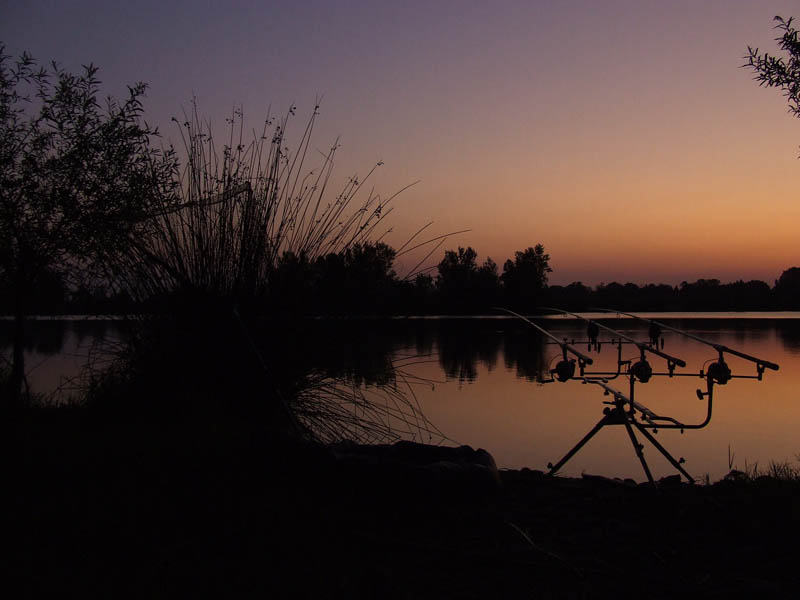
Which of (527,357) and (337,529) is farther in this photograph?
(527,357)

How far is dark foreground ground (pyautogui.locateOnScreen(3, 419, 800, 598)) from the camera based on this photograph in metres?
2.95

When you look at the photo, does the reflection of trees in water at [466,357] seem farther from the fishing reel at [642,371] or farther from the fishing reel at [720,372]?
the fishing reel at [720,372]

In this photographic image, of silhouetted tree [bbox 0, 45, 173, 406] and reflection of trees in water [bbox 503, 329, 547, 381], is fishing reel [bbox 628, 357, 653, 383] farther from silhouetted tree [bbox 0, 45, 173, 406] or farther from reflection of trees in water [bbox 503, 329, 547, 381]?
reflection of trees in water [bbox 503, 329, 547, 381]

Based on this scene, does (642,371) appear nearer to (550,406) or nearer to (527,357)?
(550,406)

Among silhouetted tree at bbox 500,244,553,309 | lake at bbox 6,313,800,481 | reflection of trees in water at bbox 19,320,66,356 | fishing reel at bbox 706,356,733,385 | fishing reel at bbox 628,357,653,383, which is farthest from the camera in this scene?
silhouetted tree at bbox 500,244,553,309

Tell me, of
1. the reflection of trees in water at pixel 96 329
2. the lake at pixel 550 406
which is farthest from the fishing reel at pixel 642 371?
the reflection of trees in water at pixel 96 329

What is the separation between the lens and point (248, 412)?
468cm

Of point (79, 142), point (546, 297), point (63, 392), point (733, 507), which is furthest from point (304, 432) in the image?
point (546, 297)

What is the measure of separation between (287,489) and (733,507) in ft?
9.05

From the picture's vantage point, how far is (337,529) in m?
3.50

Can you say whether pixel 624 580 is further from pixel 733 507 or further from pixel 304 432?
pixel 304 432

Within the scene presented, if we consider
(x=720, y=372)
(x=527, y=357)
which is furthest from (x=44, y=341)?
(x=720, y=372)

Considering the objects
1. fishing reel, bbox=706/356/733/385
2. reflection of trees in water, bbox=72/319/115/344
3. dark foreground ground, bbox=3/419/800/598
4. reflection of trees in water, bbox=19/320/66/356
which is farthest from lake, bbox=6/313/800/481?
reflection of trees in water, bbox=19/320/66/356

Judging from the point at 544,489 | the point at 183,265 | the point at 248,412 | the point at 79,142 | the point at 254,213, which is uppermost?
the point at 79,142
